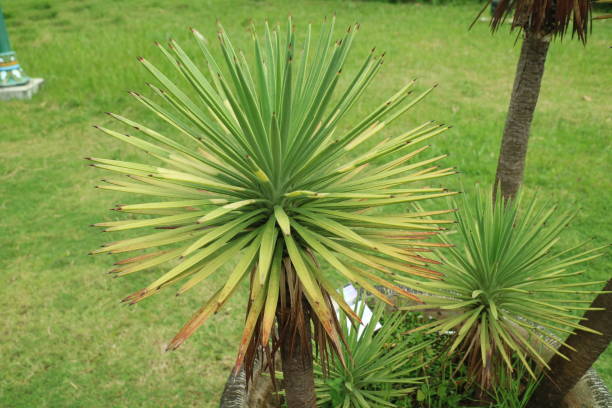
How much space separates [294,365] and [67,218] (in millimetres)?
3580

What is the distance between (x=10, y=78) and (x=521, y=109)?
6.73 metres

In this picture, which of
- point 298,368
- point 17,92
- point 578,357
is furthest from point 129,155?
point 578,357

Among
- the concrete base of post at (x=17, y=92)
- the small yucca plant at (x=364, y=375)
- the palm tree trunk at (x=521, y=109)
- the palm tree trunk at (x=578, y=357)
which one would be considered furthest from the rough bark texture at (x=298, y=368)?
the concrete base of post at (x=17, y=92)

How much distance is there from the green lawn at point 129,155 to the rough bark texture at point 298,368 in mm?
1361

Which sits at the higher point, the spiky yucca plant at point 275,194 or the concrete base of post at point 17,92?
the concrete base of post at point 17,92

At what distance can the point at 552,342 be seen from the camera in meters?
2.27


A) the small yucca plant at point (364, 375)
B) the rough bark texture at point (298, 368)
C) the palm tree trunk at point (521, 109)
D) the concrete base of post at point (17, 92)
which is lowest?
the small yucca plant at point (364, 375)

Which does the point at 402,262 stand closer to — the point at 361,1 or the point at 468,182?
the point at 468,182

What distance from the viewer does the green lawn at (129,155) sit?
323 cm

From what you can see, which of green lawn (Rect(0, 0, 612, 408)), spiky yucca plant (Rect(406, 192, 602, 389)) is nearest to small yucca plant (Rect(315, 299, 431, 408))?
spiky yucca plant (Rect(406, 192, 602, 389))

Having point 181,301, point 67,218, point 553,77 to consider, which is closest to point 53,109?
point 67,218

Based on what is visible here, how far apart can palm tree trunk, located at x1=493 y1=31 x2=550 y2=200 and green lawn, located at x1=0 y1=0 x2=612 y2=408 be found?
1.30m

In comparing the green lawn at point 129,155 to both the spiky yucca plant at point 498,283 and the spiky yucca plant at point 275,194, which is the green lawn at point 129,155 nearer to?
the spiky yucca plant at point 498,283

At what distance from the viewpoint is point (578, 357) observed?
211 cm
